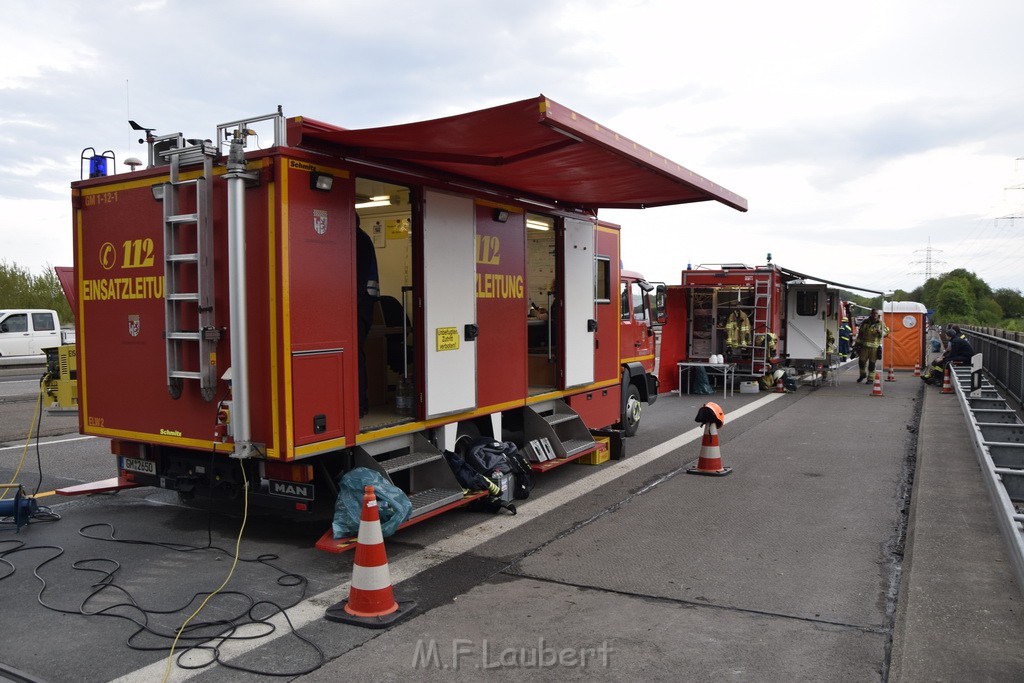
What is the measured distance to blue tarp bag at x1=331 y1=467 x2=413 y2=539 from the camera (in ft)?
18.8

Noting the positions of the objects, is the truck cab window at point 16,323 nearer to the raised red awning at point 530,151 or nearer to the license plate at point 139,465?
the license plate at point 139,465

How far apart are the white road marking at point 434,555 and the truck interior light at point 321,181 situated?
275 cm

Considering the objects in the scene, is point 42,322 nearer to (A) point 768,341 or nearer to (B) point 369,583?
(A) point 768,341

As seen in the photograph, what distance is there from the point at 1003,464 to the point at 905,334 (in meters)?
17.7

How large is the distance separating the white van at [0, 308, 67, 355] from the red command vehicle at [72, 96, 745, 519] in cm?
2061

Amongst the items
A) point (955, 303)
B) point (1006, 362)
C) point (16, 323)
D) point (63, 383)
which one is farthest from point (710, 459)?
point (955, 303)

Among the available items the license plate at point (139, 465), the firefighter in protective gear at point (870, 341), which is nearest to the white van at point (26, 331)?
the license plate at point (139, 465)

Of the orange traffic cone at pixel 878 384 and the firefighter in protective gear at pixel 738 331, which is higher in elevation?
the firefighter in protective gear at pixel 738 331

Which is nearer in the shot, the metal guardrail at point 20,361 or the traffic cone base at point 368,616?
the traffic cone base at point 368,616

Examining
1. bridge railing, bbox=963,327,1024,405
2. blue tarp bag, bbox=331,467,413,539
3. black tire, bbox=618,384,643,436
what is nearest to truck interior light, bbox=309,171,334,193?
blue tarp bag, bbox=331,467,413,539

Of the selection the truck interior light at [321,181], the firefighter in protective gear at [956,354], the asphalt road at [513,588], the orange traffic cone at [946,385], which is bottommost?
the asphalt road at [513,588]

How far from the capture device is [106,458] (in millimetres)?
9641

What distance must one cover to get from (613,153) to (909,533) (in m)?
3.86

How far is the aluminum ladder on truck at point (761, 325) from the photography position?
17.8 metres
